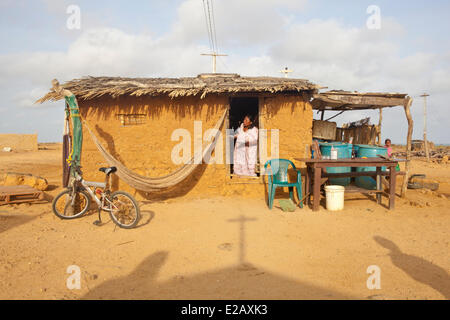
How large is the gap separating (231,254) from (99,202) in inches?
94.5

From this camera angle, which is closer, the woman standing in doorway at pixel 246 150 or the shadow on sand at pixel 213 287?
the shadow on sand at pixel 213 287

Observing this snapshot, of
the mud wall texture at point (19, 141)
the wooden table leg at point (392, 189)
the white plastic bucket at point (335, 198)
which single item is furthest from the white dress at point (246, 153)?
the mud wall texture at point (19, 141)

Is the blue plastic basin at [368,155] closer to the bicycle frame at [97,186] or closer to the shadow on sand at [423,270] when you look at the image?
the shadow on sand at [423,270]

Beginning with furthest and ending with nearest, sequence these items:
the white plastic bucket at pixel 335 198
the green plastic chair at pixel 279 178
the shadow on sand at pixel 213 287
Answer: the green plastic chair at pixel 279 178
the white plastic bucket at pixel 335 198
the shadow on sand at pixel 213 287

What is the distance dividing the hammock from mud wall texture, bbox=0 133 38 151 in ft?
62.3

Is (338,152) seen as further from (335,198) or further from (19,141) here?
(19,141)

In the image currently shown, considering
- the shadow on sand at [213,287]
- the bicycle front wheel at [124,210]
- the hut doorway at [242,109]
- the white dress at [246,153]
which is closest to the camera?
the shadow on sand at [213,287]

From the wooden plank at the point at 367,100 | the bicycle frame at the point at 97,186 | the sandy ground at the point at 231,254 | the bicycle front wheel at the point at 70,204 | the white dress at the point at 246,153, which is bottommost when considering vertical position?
the sandy ground at the point at 231,254

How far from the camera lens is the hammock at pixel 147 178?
543 centimetres

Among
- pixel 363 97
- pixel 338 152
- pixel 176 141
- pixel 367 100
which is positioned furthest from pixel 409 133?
pixel 176 141

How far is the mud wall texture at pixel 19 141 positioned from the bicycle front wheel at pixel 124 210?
66.7ft

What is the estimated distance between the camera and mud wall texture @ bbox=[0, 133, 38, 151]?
66.5 ft

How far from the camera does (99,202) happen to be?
14.7 ft
